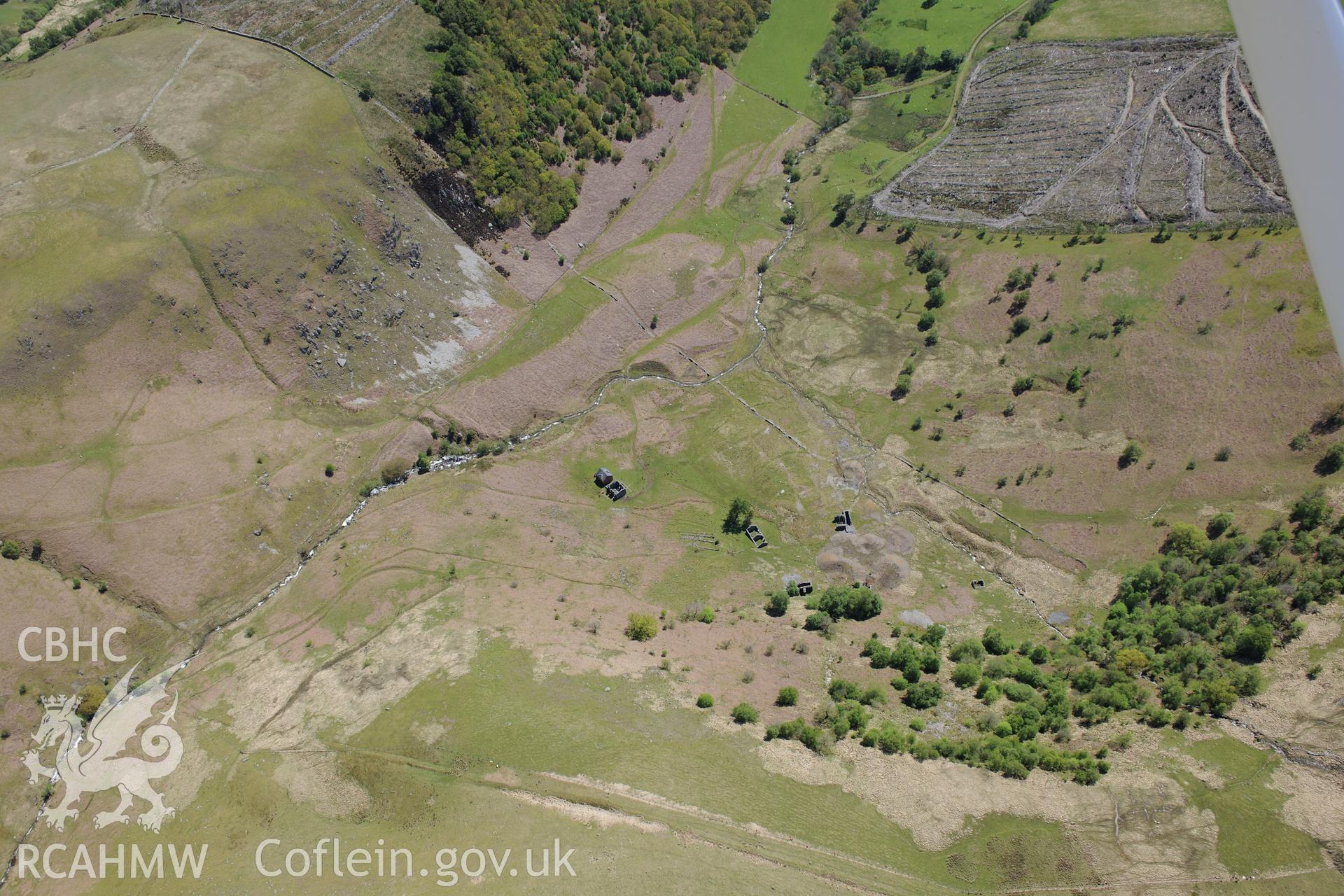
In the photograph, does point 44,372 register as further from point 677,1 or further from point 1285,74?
point 677,1

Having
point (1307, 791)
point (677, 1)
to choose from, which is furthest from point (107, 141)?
point (1307, 791)

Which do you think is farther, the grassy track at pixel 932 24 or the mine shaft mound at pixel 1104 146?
the grassy track at pixel 932 24

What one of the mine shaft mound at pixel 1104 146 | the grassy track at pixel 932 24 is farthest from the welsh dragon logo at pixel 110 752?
the grassy track at pixel 932 24

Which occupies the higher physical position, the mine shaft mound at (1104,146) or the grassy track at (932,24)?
the grassy track at (932,24)

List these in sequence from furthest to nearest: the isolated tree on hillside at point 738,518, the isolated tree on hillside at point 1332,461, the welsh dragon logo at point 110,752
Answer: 1. the isolated tree on hillside at point 738,518
2. the isolated tree on hillside at point 1332,461
3. the welsh dragon logo at point 110,752

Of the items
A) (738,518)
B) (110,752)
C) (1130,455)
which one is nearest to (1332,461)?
(1130,455)

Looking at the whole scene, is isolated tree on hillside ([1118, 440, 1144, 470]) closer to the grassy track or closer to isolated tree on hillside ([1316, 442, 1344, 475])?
isolated tree on hillside ([1316, 442, 1344, 475])

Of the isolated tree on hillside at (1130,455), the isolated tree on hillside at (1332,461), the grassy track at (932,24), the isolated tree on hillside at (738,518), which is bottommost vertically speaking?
the isolated tree on hillside at (738,518)

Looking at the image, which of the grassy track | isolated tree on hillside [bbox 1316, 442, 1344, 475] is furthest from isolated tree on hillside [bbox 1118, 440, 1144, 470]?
the grassy track

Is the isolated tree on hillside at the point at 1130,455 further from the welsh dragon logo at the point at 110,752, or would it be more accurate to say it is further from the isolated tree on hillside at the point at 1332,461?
the welsh dragon logo at the point at 110,752

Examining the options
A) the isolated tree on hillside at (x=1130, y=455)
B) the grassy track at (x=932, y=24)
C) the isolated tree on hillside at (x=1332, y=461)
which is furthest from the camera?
the grassy track at (x=932, y=24)
